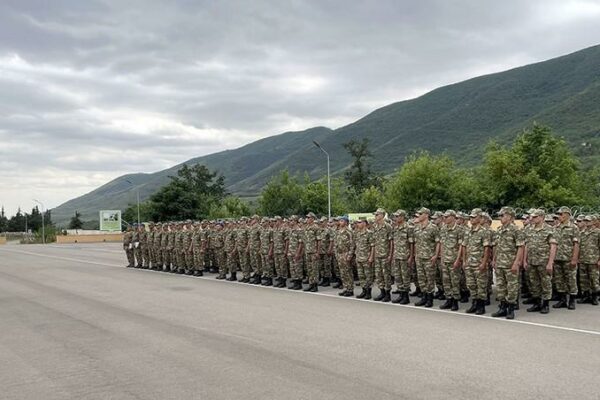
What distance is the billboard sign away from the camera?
67562mm

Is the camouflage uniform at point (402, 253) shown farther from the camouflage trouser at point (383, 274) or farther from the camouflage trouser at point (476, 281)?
the camouflage trouser at point (476, 281)

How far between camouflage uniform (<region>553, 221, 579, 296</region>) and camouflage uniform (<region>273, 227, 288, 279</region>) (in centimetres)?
677

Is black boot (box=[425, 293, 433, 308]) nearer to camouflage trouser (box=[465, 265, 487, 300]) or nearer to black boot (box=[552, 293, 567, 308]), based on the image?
camouflage trouser (box=[465, 265, 487, 300])

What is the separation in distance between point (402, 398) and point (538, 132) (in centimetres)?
5155

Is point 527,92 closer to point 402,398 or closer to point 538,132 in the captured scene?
point 538,132

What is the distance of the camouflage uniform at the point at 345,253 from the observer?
13.3 metres

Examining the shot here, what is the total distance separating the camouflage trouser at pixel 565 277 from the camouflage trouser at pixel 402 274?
8.91 ft

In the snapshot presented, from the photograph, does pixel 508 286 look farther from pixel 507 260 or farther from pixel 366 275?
pixel 366 275

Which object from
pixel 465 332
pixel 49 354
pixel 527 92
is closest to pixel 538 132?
pixel 465 332

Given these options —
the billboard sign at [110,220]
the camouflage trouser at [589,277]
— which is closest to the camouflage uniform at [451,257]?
the camouflage trouser at [589,277]

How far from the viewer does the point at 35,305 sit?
12422mm

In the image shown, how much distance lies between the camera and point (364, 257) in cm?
1300

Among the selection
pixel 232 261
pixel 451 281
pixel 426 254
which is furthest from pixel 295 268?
pixel 451 281

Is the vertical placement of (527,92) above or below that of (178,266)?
above
